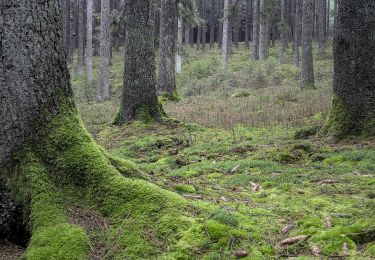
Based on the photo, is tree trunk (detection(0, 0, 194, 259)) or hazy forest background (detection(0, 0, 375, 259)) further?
tree trunk (detection(0, 0, 194, 259))

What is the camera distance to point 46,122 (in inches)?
160

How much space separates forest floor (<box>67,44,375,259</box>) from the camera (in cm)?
356

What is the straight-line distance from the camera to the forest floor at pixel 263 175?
3561 millimetres

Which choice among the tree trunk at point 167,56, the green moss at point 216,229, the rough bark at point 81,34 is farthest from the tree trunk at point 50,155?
the rough bark at point 81,34

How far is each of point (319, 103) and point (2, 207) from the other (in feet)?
38.6

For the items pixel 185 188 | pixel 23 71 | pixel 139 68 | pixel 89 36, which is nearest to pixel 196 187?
pixel 185 188

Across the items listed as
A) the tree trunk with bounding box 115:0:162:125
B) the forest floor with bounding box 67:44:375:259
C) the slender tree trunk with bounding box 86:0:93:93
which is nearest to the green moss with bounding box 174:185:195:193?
the forest floor with bounding box 67:44:375:259

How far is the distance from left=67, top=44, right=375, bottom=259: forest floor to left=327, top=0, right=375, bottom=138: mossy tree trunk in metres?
0.36

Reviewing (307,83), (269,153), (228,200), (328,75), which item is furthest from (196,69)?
(228,200)

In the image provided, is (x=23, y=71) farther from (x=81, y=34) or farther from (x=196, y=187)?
(x=81, y=34)

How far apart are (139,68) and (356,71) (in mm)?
5533

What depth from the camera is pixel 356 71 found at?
314 inches

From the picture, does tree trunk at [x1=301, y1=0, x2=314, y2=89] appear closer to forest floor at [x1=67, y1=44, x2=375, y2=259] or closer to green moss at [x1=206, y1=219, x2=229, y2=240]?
forest floor at [x1=67, y1=44, x2=375, y2=259]

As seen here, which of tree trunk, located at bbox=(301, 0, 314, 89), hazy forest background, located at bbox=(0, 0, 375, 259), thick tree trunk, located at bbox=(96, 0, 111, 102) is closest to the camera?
hazy forest background, located at bbox=(0, 0, 375, 259)
